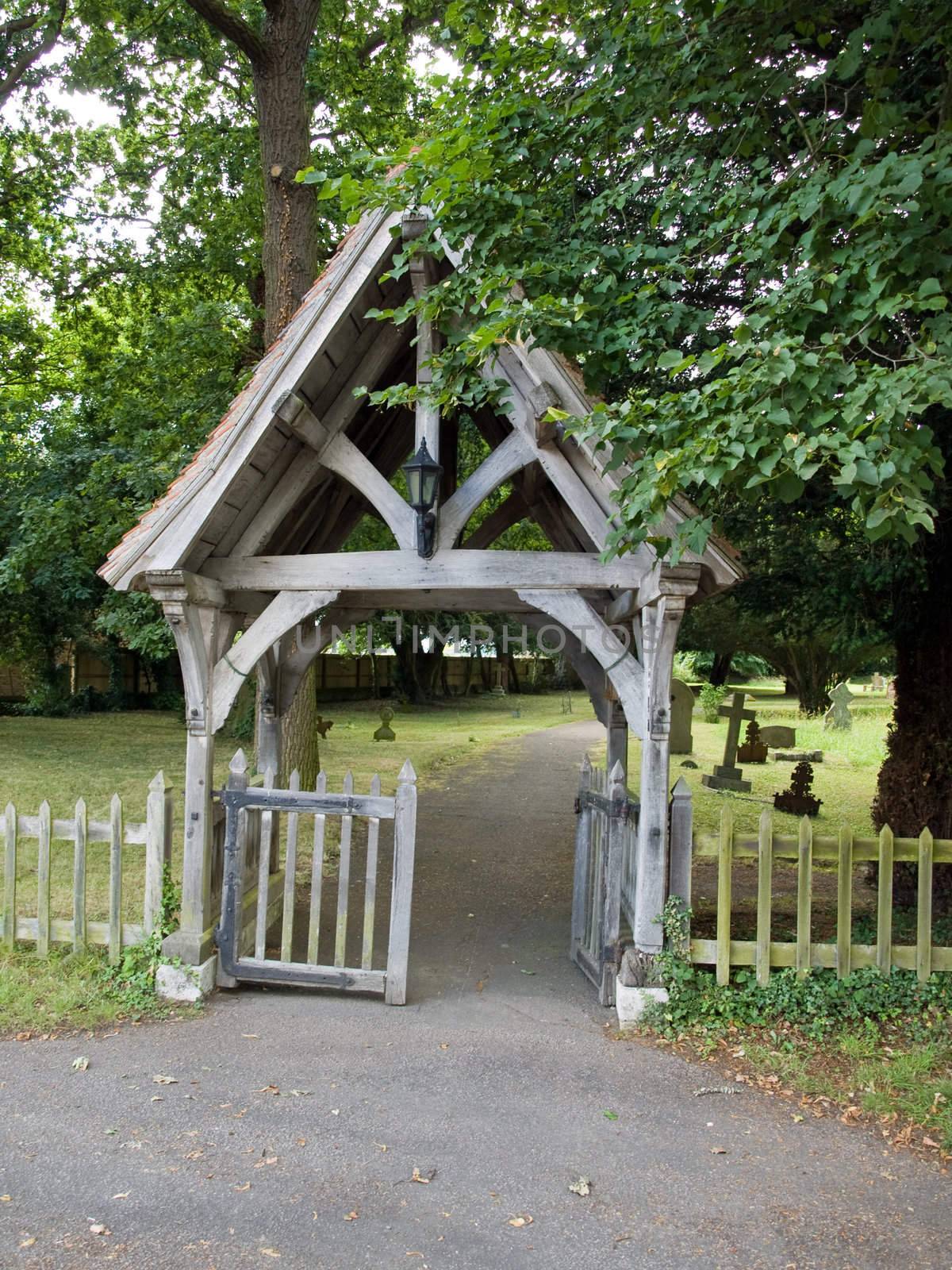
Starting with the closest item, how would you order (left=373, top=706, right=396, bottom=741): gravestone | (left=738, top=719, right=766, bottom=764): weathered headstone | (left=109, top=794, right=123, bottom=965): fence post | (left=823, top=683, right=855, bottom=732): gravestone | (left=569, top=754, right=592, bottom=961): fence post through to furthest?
(left=109, top=794, right=123, bottom=965): fence post, (left=569, top=754, right=592, bottom=961): fence post, (left=738, top=719, right=766, bottom=764): weathered headstone, (left=373, top=706, right=396, bottom=741): gravestone, (left=823, top=683, right=855, bottom=732): gravestone

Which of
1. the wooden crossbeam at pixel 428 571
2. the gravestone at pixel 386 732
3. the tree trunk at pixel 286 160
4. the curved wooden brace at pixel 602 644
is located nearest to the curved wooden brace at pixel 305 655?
the wooden crossbeam at pixel 428 571

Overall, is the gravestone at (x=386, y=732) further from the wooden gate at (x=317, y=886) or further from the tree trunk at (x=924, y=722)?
the wooden gate at (x=317, y=886)

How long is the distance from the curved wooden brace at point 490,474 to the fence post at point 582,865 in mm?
2254

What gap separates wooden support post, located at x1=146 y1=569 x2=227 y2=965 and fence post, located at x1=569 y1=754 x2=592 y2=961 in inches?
107

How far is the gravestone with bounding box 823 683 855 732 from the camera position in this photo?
938 inches

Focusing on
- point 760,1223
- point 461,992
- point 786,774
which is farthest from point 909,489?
point 786,774

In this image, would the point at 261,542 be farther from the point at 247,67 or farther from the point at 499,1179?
the point at 247,67

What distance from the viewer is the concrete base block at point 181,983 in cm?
578

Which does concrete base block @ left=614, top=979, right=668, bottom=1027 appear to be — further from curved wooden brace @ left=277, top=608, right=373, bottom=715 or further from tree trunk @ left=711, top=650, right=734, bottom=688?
tree trunk @ left=711, top=650, right=734, bottom=688

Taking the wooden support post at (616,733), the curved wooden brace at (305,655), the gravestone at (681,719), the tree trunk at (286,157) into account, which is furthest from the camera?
the gravestone at (681,719)

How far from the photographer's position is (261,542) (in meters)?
6.27

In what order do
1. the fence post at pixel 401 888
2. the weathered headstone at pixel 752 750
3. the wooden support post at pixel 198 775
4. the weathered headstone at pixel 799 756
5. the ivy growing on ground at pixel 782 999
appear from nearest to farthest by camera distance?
the ivy growing on ground at pixel 782 999 → the fence post at pixel 401 888 → the wooden support post at pixel 198 775 → the weathered headstone at pixel 799 756 → the weathered headstone at pixel 752 750

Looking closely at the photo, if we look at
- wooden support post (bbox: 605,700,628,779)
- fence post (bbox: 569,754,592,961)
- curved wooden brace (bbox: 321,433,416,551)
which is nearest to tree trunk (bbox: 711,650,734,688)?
wooden support post (bbox: 605,700,628,779)

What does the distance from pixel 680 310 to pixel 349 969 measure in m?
4.84
